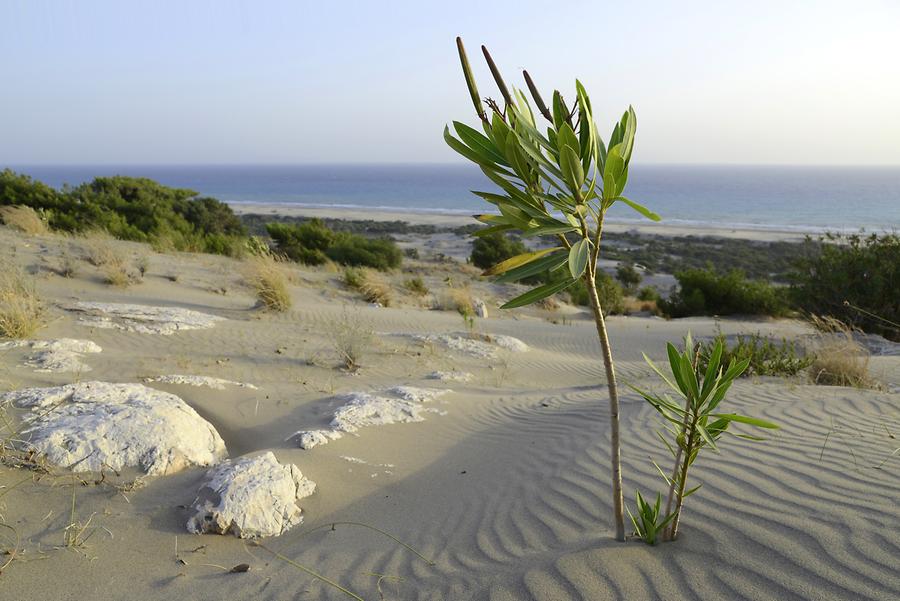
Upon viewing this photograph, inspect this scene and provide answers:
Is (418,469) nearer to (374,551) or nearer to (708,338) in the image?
(374,551)

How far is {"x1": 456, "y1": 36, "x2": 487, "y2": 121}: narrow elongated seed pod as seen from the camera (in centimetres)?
173

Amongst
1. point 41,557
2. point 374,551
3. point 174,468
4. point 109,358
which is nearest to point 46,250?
point 109,358

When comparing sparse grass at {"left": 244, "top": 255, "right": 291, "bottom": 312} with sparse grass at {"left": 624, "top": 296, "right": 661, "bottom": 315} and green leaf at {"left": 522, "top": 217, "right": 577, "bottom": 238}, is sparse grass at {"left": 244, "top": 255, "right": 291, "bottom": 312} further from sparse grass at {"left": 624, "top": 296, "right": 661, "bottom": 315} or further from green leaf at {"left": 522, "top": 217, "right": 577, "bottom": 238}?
sparse grass at {"left": 624, "top": 296, "right": 661, "bottom": 315}

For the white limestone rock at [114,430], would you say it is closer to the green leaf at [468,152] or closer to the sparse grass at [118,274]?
the green leaf at [468,152]

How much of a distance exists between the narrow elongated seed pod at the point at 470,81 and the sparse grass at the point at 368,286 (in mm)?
10071

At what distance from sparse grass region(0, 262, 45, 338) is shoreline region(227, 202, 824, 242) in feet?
104

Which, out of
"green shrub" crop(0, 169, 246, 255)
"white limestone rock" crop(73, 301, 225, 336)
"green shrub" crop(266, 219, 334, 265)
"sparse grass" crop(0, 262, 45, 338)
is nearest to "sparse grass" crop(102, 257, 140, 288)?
"white limestone rock" crop(73, 301, 225, 336)

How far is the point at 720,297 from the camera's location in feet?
46.0

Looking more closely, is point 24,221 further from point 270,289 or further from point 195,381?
point 195,381

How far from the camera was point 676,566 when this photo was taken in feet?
7.67

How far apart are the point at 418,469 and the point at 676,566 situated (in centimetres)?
194

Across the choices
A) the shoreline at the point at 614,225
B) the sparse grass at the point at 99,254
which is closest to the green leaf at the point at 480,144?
the sparse grass at the point at 99,254

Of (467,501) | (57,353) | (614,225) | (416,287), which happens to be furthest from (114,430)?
(614,225)

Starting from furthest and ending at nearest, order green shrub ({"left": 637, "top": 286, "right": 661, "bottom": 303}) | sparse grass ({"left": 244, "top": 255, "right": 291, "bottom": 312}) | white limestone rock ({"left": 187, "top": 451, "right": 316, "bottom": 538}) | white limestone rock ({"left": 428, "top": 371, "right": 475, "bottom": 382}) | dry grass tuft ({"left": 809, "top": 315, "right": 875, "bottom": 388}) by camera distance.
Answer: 1. green shrub ({"left": 637, "top": 286, "right": 661, "bottom": 303})
2. sparse grass ({"left": 244, "top": 255, "right": 291, "bottom": 312})
3. white limestone rock ({"left": 428, "top": 371, "right": 475, "bottom": 382})
4. dry grass tuft ({"left": 809, "top": 315, "right": 875, "bottom": 388})
5. white limestone rock ({"left": 187, "top": 451, "right": 316, "bottom": 538})
